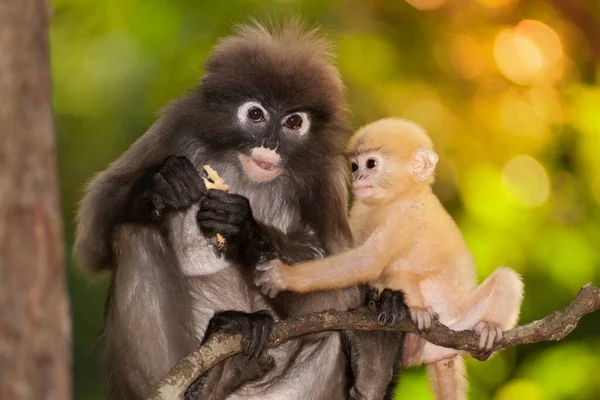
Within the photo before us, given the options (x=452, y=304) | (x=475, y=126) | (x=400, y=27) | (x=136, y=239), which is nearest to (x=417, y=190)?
(x=452, y=304)

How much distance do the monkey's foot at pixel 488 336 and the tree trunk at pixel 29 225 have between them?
2178mm

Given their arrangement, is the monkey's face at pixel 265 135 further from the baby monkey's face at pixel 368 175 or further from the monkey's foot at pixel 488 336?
the monkey's foot at pixel 488 336

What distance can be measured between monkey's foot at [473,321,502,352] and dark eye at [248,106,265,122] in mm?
1440

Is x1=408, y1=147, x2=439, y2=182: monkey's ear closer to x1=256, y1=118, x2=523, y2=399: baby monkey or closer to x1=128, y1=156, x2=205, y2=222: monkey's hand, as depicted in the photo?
x1=256, y1=118, x2=523, y2=399: baby monkey

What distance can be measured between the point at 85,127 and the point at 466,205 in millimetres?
3278

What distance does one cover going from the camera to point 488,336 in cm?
411

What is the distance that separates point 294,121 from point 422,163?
0.74 metres

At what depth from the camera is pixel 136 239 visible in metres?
4.56

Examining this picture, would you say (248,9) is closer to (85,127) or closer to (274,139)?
(85,127)

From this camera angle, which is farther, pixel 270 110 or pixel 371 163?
pixel 270 110

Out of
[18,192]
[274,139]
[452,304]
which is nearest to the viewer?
[18,192]

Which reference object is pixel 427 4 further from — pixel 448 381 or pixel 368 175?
pixel 448 381

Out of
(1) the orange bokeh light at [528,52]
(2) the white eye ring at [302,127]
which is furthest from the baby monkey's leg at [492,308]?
(1) the orange bokeh light at [528,52]

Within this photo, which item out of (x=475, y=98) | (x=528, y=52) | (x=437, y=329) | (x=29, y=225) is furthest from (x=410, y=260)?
(x=528, y=52)
